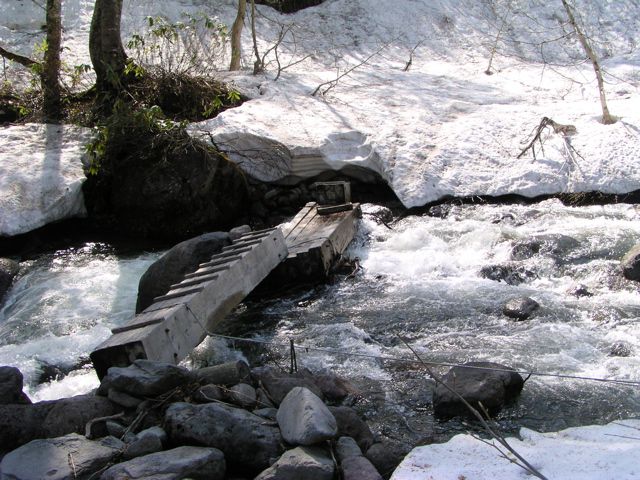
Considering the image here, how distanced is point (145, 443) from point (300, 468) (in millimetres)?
809

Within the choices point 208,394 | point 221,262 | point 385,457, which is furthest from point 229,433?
point 221,262

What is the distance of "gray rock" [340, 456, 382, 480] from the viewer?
3.56 meters

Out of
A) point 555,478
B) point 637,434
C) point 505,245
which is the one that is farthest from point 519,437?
point 505,245

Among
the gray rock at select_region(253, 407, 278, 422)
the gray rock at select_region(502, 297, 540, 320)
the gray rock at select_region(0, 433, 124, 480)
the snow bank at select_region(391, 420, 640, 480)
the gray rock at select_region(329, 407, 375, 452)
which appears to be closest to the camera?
the snow bank at select_region(391, 420, 640, 480)

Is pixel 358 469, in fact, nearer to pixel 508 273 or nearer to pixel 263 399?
pixel 263 399

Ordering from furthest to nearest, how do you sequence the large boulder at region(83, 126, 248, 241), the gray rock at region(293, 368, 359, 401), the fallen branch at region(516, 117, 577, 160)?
the fallen branch at region(516, 117, 577, 160) → the large boulder at region(83, 126, 248, 241) → the gray rock at region(293, 368, 359, 401)

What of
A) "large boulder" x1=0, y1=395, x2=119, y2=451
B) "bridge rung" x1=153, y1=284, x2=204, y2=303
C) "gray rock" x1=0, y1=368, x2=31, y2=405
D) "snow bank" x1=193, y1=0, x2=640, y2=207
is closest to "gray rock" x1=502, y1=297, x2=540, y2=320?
"bridge rung" x1=153, y1=284, x2=204, y2=303

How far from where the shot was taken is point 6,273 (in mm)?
7727

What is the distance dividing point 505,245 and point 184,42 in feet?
24.1

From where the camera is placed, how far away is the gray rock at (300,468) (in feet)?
11.4

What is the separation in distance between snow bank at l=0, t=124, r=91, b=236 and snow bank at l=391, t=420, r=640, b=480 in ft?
20.8

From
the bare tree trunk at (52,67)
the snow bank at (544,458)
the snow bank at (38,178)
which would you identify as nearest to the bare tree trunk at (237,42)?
the bare tree trunk at (52,67)

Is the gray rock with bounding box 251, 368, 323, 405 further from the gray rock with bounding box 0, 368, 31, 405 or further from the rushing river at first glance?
the gray rock with bounding box 0, 368, 31, 405

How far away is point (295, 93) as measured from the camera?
11.6 meters
